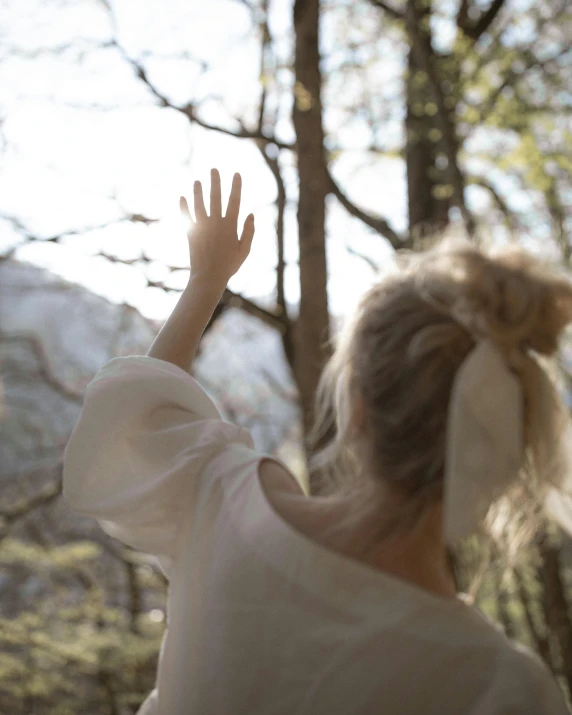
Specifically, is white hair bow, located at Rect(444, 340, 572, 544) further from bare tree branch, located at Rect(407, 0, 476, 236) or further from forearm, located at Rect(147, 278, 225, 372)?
bare tree branch, located at Rect(407, 0, 476, 236)

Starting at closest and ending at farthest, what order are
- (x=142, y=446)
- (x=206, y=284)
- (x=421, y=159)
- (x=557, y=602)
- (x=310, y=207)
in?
(x=142, y=446)
(x=206, y=284)
(x=310, y=207)
(x=557, y=602)
(x=421, y=159)

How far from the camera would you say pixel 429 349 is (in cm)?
91

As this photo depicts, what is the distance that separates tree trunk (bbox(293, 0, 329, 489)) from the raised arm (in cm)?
186

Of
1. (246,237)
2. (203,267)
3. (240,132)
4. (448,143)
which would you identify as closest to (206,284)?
(203,267)

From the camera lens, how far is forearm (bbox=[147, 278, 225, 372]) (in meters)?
1.25

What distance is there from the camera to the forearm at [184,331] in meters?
1.25

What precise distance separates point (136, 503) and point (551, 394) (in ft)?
2.11

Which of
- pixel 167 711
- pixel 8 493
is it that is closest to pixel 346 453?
pixel 167 711

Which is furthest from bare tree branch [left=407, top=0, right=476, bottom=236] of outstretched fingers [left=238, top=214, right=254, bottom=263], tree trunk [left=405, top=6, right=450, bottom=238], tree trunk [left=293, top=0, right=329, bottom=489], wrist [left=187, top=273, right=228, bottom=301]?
wrist [left=187, top=273, right=228, bottom=301]

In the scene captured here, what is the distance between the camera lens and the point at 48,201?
15.9 feet

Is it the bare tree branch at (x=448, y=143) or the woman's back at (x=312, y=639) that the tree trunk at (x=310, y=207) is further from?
the woman's back at (x=312, y=639)

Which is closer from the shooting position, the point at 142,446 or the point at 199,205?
the point at 142,446

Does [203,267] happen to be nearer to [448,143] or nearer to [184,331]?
[184,331]

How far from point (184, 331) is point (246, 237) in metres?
0.24
